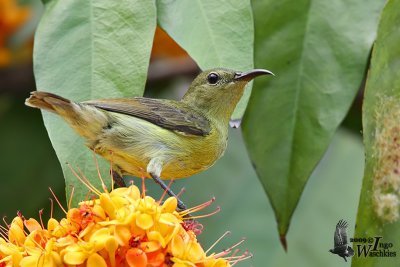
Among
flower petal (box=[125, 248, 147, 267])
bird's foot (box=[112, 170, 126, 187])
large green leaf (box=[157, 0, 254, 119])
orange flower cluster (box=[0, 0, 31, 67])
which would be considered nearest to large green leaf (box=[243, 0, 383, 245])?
large green leaf (box=[157, 0, 254, 119])

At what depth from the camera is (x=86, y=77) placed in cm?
319

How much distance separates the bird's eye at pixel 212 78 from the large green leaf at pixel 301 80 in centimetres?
54

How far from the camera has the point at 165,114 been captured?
3980mm

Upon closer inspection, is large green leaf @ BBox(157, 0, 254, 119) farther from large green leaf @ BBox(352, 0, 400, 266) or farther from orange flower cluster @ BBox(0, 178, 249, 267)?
orange flower cluster @ BBox(0, 178, 249, 267)

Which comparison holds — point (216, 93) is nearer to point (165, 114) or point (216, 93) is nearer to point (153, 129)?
point (165, 114)

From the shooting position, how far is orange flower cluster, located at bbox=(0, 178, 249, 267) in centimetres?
256

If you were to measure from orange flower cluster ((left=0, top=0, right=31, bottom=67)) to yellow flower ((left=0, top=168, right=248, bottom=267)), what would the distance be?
84.8 inches

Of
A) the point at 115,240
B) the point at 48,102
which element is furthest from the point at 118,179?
the point at 115,240

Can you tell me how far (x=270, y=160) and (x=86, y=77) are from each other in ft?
2.58

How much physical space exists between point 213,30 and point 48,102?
0.67 meters

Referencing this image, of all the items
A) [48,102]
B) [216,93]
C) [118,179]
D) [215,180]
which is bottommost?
[215,180]

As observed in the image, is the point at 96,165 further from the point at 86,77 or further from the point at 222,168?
the point at 222,168

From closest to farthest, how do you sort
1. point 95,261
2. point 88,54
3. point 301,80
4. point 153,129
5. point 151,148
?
point 95,261 < point 88,54 < point 301,80 < point 151,148 < point 153,129

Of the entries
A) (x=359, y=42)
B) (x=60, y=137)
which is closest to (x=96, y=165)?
(x=60, y=137)
